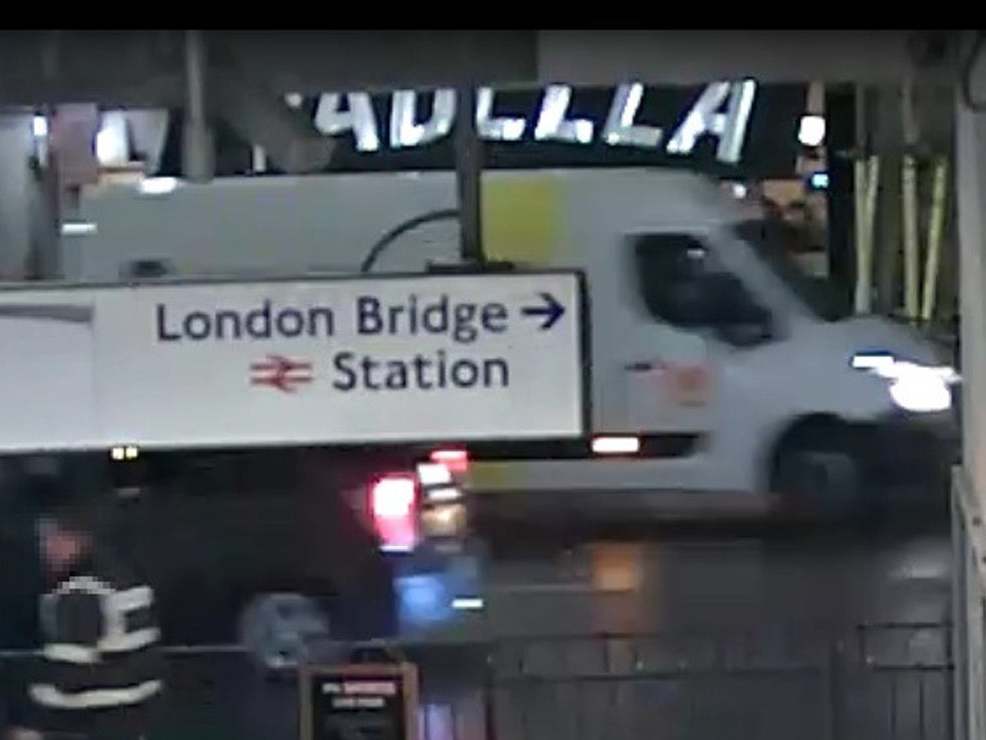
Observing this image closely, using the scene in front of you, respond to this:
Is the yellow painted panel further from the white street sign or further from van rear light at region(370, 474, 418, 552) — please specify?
van rear light at region(370, 474, 418, 552)

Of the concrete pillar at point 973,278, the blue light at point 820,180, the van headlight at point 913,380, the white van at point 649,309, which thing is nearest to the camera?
the concrete pillar at point 973,278

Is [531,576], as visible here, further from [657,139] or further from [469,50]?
[469,50]

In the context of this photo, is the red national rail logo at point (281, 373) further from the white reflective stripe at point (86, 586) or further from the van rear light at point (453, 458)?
the white reflective stripe at point (86, 586)

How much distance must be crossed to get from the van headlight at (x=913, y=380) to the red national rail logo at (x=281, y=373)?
1.63 m

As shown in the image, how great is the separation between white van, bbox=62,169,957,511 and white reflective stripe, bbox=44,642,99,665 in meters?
0.86

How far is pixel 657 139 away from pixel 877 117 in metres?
1.14

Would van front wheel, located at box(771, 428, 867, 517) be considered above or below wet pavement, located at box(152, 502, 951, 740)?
above

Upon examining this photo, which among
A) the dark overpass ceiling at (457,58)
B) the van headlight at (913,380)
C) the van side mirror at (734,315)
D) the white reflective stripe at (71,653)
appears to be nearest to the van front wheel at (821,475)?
the van headlight at (913,380)

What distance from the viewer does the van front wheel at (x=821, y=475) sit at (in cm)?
736

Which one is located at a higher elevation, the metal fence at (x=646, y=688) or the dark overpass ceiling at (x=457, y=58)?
the dark overpass ceiling at (x=457, y=58)

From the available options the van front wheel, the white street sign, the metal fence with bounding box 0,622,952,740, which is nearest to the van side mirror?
the van front wheel

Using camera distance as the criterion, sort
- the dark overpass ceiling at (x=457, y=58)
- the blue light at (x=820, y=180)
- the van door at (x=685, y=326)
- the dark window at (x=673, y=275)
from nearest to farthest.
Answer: the dark overpass ceiling at (x=457, y=58) → the blue light at (x=820, y=180) → the van door at (x=685, y=326) → the dark window at (x=673, y=275)

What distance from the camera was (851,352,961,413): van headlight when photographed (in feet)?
19.9

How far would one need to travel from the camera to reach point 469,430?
4527mm
